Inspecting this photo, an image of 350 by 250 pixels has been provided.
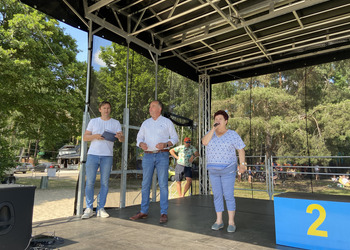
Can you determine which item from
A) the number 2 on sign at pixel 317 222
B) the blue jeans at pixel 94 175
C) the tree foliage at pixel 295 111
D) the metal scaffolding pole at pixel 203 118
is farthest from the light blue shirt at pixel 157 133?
the tree foliage at pixel 295 111

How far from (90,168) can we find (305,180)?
13080 millimetres

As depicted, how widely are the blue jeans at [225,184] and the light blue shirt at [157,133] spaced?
704mm

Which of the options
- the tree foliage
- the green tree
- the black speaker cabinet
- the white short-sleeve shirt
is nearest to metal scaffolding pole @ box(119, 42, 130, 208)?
the white short-sleeve shirt

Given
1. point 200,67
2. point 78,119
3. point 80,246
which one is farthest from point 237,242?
point 78,119

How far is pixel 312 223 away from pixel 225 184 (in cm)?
84

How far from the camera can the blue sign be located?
1840 mm

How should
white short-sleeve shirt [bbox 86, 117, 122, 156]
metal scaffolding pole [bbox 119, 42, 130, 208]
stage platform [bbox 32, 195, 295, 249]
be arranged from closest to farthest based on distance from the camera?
stage platform [bbox 32, 195, 295, 249] < white short-sleeve shirt [bbox 86, 117, 122, 156] < metal scaffolding pole [bbox 119, 42, 130, 208]

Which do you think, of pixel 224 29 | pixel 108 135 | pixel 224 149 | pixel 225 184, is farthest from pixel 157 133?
pixel 224 29

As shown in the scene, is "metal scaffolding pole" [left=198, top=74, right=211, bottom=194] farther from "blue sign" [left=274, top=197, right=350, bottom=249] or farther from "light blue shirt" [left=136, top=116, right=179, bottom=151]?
"blue sign" [left=274, top=197, right=350, bottom=249]

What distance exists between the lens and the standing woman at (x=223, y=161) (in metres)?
2.51

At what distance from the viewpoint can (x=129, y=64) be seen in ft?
14.3

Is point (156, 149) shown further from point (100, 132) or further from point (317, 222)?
point (317, 222)

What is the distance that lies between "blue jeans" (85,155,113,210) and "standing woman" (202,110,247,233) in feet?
4.59

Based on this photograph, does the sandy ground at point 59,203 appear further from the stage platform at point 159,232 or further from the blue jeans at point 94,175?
the stage platform at point 159,232
